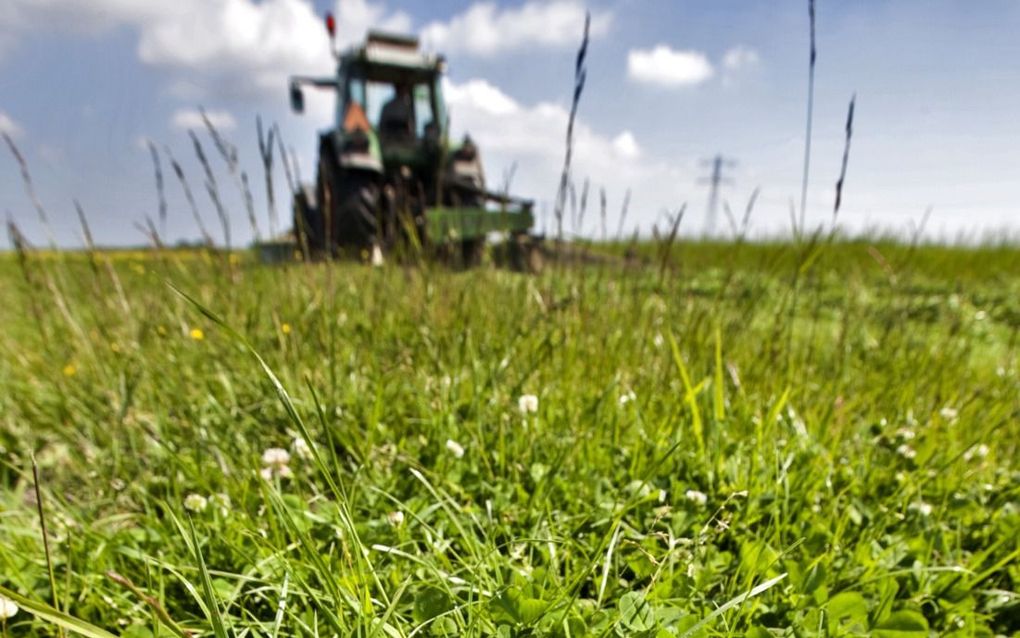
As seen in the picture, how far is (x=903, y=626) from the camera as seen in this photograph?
2.66 ft

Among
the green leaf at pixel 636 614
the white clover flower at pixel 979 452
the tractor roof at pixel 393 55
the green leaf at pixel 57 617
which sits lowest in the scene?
the green leaf at pixel 636 614

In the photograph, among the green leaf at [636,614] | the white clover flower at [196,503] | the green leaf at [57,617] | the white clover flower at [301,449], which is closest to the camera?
the green leaf at [57,617]

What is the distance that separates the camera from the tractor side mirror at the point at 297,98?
688 centimetres

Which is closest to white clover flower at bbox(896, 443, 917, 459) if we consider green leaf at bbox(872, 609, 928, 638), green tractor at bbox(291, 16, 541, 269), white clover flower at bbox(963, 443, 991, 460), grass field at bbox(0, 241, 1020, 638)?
grass field at bbox(0, 241, 1020, 638)

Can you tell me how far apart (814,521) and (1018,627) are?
1.14ft

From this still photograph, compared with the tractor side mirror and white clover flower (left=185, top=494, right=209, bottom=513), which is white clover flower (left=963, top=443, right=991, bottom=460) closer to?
white clover flower (left=185, top=494, right=209, bottom=513)

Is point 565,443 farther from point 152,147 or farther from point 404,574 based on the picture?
point 152,147

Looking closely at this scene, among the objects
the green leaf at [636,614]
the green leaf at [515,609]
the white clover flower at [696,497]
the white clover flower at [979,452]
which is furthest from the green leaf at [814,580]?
the white clover flower at [979,452]

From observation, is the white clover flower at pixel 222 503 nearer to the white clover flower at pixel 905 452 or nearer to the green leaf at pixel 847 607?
the green leaf at pixel 847 607

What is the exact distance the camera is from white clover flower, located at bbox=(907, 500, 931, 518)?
106cm

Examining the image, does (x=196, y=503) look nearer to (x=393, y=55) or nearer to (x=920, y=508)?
(x=920, y=508)

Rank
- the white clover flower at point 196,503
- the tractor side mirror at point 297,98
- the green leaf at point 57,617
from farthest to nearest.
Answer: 1. the tractor side mirror at point 297,98
2. the white clover flower at point 196,503
3. the green leaf at point 57,617

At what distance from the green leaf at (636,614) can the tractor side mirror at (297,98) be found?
24.5 ft

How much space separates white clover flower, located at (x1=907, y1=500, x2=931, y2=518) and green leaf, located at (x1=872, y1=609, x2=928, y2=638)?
1.06ft
